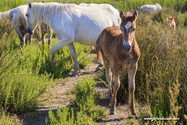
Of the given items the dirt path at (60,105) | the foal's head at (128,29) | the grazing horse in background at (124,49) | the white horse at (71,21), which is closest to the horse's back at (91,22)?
the white horse at (71,21)

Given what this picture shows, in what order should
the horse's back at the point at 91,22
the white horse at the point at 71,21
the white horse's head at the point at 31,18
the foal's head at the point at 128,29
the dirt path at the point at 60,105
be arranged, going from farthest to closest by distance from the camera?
the white horse's head at the point at 31,18 → the horse's back at the point at 91,22 → the white horse at the point at 71,21 → the dirt path at the point at 60,105 → the foal's head at the point at 128,29

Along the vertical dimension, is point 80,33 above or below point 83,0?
below

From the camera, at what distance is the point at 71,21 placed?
16.7ft

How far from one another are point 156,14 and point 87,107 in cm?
1343

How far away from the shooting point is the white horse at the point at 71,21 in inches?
198

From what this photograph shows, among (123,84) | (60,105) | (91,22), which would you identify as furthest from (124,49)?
(91,22)

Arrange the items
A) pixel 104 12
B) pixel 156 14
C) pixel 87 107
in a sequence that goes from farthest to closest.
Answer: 1. pixel 156 14
2. pixel 104 12
3. pixel 87 107

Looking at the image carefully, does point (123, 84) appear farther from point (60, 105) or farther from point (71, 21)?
point (71, 21)

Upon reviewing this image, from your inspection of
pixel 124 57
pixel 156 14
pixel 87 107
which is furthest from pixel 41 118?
pixel 156 14

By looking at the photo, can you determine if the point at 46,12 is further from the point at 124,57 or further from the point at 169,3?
the point at 169,3

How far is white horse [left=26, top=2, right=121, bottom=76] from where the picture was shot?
5031 mm

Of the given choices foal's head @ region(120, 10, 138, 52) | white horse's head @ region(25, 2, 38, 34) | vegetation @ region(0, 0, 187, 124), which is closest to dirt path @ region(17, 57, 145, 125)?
vegetation @ region(0, 0, 187, 124)

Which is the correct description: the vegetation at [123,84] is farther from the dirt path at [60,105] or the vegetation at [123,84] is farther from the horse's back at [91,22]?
the horse's back at [91,22]

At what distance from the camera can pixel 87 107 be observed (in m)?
3.05
